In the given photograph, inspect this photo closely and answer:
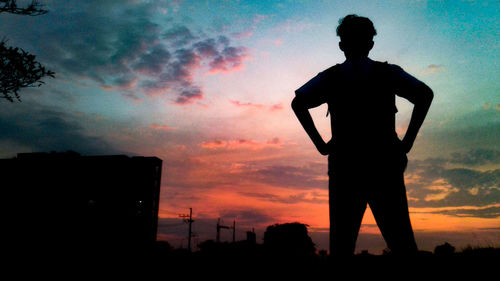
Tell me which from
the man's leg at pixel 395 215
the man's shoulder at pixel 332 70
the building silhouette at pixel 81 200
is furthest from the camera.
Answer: the building silhouette at pixel 81 200

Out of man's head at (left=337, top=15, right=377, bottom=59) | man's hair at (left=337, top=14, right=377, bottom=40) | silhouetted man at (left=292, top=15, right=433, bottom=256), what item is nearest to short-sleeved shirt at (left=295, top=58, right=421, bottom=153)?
silhouetted man at (left=292, top=15, right=433, bottom=256)

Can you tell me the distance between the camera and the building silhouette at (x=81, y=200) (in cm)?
1005

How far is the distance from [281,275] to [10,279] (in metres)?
4.09

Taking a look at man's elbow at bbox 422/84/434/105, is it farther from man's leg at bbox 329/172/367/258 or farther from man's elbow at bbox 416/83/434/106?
man's leg at bbox 329/172/367/258

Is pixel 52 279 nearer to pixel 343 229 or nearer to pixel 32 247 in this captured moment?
pixel 343 229

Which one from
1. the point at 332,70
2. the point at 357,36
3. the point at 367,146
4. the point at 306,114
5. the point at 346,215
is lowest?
the point at 346,215

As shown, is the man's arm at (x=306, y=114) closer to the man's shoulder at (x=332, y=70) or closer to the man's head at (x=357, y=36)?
the man's shoulder at (x=332, y=70)

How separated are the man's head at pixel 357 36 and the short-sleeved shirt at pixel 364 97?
0.14 meters

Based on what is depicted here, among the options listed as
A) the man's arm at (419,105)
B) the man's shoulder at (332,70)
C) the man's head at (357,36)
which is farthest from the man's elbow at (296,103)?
the man's arm at (419,105)

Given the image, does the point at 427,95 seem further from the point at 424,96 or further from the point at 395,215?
the point at 395,215

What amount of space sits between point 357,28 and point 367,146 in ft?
3.20

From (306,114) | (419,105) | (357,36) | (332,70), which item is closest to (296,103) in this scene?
(306,114)

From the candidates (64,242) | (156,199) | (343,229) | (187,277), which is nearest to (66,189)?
(64,242)

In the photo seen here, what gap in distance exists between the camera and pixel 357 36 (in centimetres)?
238
